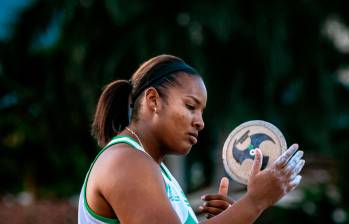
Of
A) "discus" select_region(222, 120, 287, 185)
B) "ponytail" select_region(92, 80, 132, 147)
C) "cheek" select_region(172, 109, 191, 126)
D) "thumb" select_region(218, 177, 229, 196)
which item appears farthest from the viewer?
"thumb" select_region(218, 177, 229, 196)

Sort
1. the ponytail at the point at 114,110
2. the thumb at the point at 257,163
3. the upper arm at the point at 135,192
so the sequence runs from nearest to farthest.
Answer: the upper arm at the point at 135,192 < the thumb at the point at 257,163 < the ponytail at the point at 114,110

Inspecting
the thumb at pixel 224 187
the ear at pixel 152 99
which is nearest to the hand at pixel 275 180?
the ear at pixel 152 99

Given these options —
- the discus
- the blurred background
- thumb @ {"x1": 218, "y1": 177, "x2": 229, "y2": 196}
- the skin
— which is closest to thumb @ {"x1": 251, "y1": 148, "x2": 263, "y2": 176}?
the skin

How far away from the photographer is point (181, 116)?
12.7 feet

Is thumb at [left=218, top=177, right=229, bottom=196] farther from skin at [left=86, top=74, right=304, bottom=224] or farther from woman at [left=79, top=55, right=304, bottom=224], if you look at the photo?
skin at [left=86, top=74, right=304, bottom=224]

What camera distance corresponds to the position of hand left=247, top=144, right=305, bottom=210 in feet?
12.0

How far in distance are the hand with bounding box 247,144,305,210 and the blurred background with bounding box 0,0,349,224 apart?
14.3 meters

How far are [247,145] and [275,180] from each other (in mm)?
479

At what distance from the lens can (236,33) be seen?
19.5 meters

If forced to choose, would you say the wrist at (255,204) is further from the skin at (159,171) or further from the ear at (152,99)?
the ear at (152,99)

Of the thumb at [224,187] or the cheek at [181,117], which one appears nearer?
the cheek at [181,117]

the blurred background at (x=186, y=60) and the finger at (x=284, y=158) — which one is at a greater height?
the finger at (x=284, y=158)

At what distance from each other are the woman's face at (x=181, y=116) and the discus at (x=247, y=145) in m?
0.29

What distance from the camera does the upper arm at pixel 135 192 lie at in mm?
3539
